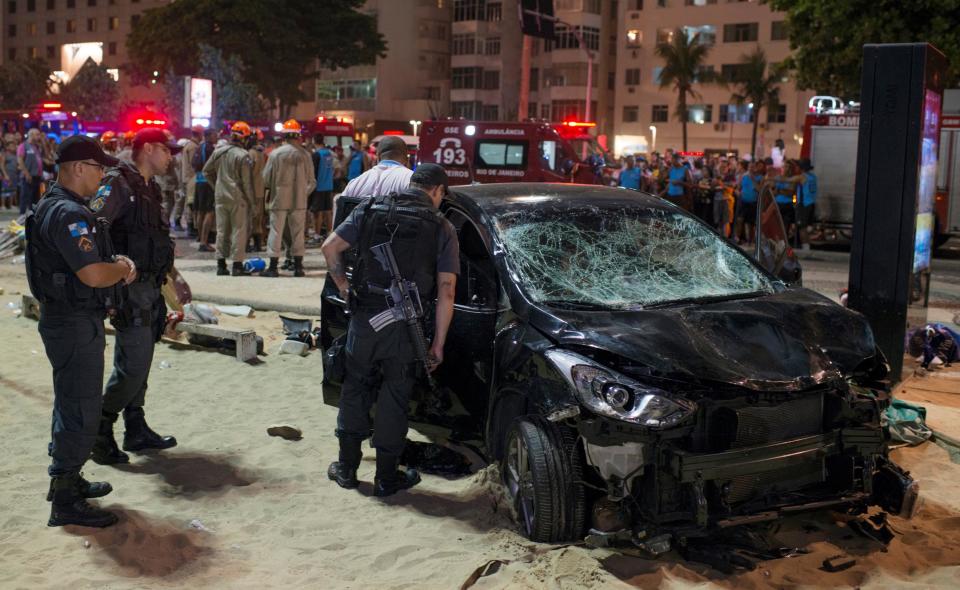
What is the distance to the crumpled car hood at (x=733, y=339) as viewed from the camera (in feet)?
14.1

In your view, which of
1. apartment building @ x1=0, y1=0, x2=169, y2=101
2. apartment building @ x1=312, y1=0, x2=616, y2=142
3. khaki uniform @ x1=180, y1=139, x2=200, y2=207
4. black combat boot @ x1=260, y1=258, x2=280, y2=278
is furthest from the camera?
apartment building @ x1=0, y1=0, x2=169, y2=101

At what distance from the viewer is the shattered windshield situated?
5.06 meters

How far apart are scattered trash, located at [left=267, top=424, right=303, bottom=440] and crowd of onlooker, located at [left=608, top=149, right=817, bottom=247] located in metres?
10.7

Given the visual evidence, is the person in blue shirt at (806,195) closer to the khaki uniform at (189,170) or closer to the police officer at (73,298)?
the khaki uniform at (189,170)

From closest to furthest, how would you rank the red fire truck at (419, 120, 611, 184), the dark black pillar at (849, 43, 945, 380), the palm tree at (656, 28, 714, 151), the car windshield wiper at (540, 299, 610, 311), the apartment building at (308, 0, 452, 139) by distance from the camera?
the car windshield wiper at (540, 299, 610, 311) < the dark black pillar at (849, 43, 945, 380) < the red fire truck at (419, 120, 611, 184) < the palm tree at (656, 28, 714, 151) < the apartment building at (308, 0, 452, 139)

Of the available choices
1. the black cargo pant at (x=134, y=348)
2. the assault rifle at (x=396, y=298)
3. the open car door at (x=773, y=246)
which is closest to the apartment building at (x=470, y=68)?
the open car door at (x=773, y=246)

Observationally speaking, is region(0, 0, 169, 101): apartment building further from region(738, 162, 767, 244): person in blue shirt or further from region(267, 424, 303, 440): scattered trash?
region(267, 424, 303, 440): scattered trash

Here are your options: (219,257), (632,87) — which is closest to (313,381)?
(219,257)

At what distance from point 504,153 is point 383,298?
44.6ft

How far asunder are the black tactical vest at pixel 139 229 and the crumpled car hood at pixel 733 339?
85.9 inches

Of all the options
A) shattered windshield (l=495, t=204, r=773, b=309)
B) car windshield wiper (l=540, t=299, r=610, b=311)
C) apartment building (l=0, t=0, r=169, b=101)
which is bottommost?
car windshield wiper (l=540, t=299, r=610, b=311)

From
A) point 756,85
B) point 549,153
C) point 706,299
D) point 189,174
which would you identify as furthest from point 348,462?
point 756,85

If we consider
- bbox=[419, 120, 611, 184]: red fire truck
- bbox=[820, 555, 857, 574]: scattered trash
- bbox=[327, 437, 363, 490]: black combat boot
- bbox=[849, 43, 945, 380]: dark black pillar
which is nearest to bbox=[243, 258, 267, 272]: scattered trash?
bbox=[419, 120, 611, 184]: red fire truck

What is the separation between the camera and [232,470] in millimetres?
5746
